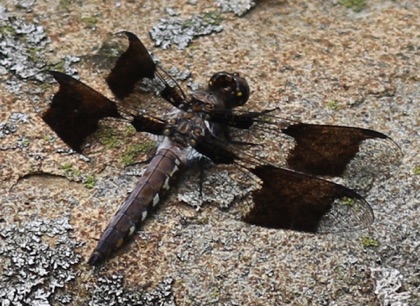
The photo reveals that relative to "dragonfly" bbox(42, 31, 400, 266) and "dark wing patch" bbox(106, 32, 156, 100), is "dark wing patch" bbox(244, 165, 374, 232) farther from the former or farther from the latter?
"dark wing patch" bbox(106, 32, 156, 100)

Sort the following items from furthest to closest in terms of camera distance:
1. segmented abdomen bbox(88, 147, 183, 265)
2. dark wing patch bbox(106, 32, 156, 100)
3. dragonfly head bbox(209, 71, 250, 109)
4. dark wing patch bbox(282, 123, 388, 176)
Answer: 1. dark wing patch bbox(106, 32, 156, 100)
2. dragonfly head bbox(209, 71, 250, 109)
3. dark wing patch bbox(282, 123, 388, 176)
4. segmented abdomen bbox(88, 147, 183, 265)

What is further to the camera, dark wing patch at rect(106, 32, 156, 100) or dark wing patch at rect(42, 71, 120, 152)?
dark wing patch at rect(106, 32, 156, 100)

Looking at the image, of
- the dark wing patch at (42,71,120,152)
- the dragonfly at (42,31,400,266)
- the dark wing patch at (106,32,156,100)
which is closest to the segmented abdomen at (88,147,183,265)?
the dragonfly at (42,31,400,266)

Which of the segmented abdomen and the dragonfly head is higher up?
the dragonfly head

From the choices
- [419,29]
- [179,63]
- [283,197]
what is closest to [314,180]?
[283,197]

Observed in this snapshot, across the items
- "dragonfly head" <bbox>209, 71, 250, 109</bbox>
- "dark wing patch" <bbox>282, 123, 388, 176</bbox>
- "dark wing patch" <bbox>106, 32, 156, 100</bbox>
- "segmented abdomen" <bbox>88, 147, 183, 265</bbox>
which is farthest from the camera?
"dark wing patch" <bbox>106, 32, 156, 100</bbox>

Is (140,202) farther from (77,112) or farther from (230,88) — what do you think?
(230,88)

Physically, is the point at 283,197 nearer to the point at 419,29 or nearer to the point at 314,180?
the point at 314,180

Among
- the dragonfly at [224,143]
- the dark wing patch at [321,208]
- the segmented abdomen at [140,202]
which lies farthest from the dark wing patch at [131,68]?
the dark wing patch at [321,208]
